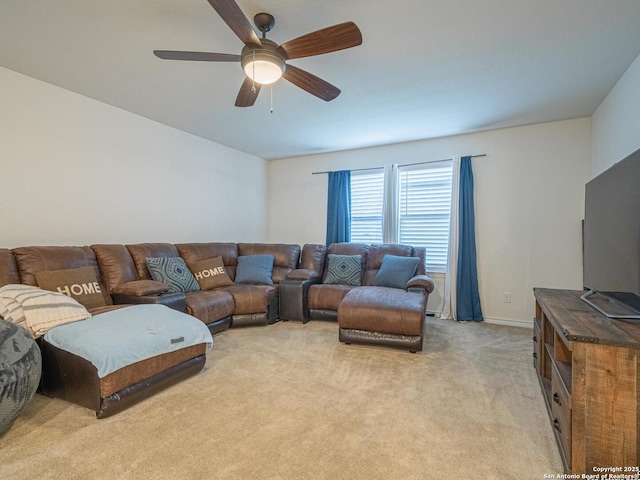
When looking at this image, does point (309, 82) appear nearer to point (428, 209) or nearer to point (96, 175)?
point (96, 175)

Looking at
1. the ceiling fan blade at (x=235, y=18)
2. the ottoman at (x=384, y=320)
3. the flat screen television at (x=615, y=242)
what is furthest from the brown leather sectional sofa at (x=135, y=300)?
the flat screen television at (x=615, y=242)

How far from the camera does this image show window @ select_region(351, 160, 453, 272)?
172 inches

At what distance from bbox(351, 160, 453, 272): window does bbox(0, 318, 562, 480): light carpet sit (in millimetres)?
1992

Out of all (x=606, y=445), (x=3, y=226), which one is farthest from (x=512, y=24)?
(x=3, y=226)

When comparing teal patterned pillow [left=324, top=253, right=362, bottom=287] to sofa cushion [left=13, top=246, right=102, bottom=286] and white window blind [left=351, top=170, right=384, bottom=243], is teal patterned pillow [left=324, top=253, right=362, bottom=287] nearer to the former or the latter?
white window blind [left=351, top=170, right=384, bottom=243]

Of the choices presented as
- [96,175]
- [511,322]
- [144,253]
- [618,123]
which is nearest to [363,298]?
[511,322]

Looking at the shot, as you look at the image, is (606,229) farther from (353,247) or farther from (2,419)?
(2,419)

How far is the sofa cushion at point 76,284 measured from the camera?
8.24 feet

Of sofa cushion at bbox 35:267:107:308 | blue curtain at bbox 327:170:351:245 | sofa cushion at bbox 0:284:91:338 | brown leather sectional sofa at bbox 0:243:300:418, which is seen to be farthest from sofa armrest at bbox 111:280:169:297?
blue curtain at bbox 327:170:351:245

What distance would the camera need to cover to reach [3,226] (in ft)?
8.72

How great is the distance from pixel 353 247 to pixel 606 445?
337 centimetres

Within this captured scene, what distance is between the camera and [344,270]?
4258 mm

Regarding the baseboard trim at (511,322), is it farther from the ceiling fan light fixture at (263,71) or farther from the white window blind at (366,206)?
the ceiling fan light fixture at (263,71)

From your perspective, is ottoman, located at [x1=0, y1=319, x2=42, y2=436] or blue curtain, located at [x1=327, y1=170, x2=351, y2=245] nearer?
ottoman, located at [x1=0, y1=319, x2=42, y2=436]
